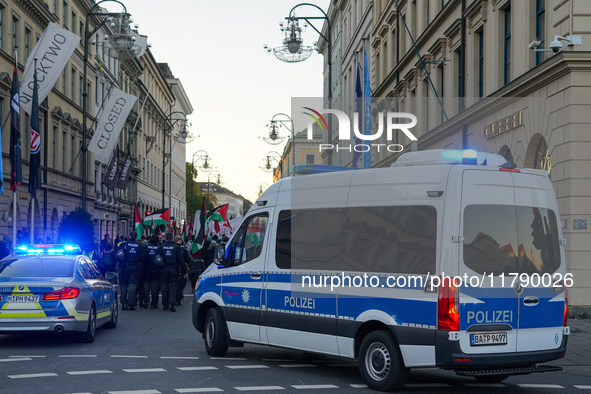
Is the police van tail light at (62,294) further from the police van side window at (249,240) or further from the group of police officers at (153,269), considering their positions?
the group of police officers at (153,269)

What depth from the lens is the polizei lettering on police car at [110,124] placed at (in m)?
34.8

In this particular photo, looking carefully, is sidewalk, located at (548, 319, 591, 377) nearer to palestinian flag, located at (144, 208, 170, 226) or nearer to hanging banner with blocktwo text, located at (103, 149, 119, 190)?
palestinian flag, located at (144, 208, 170, 226)

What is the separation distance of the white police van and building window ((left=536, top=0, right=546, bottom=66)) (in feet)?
32.4

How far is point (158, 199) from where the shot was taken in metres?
87.9

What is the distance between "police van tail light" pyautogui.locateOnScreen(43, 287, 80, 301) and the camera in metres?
11.9

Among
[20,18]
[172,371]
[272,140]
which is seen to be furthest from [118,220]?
[172,371]

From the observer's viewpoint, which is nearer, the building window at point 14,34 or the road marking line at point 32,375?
the road marking line at point 32,375

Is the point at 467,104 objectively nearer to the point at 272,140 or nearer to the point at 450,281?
the point at 450,281

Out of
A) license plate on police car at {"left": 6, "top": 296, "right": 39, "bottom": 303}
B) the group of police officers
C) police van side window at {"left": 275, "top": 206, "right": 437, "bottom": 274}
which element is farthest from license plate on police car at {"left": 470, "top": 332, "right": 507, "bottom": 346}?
the group of police officers

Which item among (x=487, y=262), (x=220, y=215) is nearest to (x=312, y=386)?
(x=487, y=262)

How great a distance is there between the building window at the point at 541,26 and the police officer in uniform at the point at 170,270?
9387mm

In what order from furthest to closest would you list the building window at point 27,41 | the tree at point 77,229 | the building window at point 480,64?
the building window at point 27,41 → the tree at point 77,229 → the building window at point 480,64

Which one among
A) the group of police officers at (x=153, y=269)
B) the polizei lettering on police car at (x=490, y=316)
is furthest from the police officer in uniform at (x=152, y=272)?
the polizei lettering on police car at (x=490, y=316)

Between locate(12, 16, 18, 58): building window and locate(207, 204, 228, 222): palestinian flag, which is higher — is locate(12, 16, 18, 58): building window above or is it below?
above
